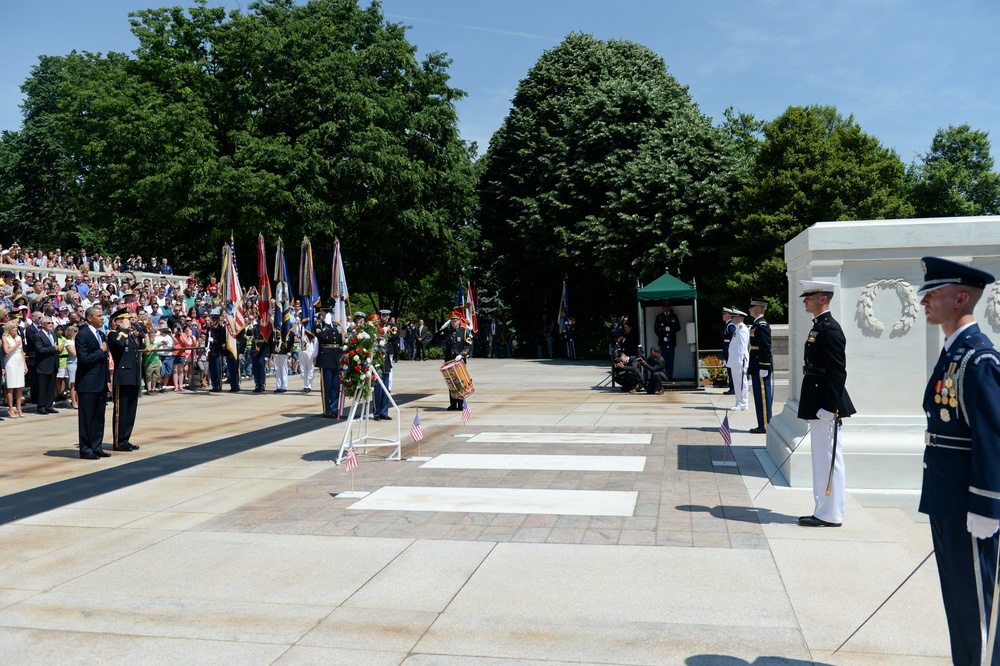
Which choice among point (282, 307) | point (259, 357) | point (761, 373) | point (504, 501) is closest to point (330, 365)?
point (259, 357)

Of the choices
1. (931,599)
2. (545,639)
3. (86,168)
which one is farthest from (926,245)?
(86,168)

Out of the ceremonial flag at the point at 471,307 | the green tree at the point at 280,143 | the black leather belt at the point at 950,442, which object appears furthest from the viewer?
the ceremonial flag at the point at 471,307

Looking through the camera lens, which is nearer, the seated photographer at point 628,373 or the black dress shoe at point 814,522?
the black dress shoe at point 814,522

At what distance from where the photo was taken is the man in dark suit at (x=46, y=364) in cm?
1628

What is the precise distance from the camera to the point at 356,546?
6574mm

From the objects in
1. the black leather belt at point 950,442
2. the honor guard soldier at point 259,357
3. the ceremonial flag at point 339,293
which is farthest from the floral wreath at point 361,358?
the honor guard soldier at point 259,357

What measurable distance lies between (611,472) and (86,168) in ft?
133

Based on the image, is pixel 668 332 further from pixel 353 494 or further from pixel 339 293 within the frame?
pixel 353 494

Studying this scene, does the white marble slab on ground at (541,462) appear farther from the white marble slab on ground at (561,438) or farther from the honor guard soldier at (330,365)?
the honor guard soldier at (330,365)

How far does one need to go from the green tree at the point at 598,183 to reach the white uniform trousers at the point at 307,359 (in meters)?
15.0

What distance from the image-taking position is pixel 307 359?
20984 millimetres

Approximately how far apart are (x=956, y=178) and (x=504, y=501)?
51.3m

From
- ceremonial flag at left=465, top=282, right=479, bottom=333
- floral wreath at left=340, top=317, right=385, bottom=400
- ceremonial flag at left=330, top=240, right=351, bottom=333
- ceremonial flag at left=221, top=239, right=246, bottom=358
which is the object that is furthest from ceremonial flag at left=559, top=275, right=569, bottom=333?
floral wreath at left=340, top=317, right=385, bottom=400

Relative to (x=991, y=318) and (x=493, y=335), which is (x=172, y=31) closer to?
(x=493, y=335)
